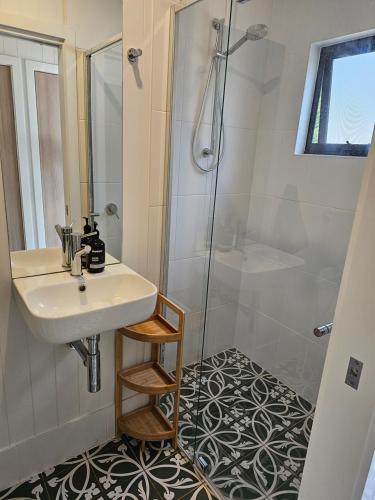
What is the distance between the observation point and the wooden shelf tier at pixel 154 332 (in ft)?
5.18

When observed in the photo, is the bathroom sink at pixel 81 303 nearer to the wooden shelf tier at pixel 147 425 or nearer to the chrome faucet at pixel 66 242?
the chrome faucet at pixel 66 242

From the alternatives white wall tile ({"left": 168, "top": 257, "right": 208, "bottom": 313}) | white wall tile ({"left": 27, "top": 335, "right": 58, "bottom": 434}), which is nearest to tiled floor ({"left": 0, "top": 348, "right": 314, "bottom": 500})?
white wall tile ({"left": 27, "top": 335, "right": 58, "bottom": 434})

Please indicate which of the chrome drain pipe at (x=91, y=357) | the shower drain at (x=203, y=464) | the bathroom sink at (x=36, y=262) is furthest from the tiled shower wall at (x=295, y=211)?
the bathroom sink at (x=36, y=262)

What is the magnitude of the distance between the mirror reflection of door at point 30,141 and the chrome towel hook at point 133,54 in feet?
0.98

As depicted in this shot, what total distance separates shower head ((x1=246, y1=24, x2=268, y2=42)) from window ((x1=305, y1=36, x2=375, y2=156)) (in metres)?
0.35

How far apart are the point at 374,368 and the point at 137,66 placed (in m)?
1.41

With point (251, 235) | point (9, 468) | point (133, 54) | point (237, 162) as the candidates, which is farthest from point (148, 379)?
point (133, 54)

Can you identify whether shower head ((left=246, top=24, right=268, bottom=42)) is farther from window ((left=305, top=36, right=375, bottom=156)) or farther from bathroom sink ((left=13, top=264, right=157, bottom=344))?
bathroom sink ((left=13, top=264, right=157, bottom=344))

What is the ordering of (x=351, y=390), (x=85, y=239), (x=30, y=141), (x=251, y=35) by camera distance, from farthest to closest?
1. (x=251, y=35)
2. (x=85, y=239)
3. (x=30, y=141)
4. (x=351, y=390)

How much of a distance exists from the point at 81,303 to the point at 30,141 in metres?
0.67

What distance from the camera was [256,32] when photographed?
6.11 ft

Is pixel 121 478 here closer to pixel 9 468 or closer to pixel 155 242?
pixel 9 468

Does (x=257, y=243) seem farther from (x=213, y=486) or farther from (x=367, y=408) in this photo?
(x=367, y=408)

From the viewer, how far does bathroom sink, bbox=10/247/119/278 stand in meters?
1.36
